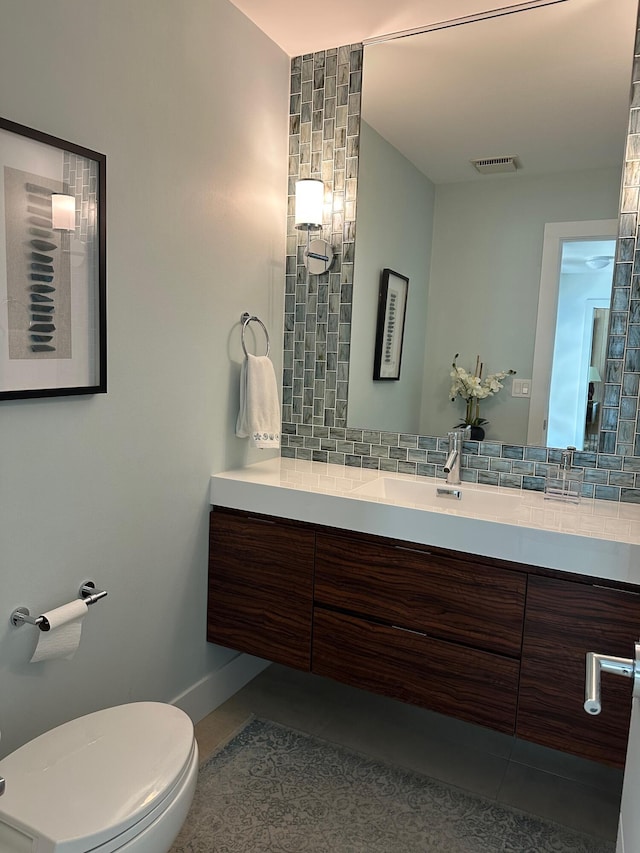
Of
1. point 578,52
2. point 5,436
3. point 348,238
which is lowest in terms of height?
point 5,436

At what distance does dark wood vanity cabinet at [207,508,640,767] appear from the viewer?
5.64 feet

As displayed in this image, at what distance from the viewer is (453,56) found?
225 centimetres

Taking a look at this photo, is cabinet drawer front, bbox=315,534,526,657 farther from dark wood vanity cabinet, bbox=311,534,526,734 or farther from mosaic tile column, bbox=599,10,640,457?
mosaic tile column, bbox=599,10,640,457

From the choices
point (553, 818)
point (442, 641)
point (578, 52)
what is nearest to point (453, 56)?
point (578, 52)

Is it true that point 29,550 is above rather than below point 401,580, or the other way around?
above

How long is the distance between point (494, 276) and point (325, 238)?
68cm

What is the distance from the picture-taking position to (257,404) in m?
2.35

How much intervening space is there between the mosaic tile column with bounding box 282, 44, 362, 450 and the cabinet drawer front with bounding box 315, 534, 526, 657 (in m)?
0.67

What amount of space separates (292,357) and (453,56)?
4.05ft

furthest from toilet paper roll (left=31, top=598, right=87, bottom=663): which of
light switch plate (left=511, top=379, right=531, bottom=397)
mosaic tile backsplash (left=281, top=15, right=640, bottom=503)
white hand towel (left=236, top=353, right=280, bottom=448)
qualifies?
light switch plate (left=511, top=379, right=531, bottom=397)

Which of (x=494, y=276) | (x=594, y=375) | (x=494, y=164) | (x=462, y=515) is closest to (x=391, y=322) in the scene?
(x=494, y=276)

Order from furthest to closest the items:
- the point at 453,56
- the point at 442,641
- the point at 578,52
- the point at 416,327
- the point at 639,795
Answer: the point at 416,327 → the point at 453,56 → the point at 578,52 → the point at 442,641 → the point at 639,795

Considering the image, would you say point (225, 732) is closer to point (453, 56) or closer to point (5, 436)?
point (5, 436)

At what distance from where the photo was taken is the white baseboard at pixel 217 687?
7.51 feet
